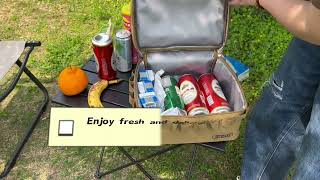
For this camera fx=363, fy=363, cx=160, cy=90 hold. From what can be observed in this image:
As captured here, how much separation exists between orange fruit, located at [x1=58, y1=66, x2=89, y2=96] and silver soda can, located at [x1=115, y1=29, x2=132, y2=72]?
0.73ft

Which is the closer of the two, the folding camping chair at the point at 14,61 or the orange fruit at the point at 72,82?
the orange fruit at the point at 72,82

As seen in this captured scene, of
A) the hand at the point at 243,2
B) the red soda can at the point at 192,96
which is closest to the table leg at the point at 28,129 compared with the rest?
the red soda can at the point at 192,96

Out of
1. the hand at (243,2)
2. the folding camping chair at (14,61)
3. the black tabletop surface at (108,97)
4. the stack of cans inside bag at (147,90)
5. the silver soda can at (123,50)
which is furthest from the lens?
the folding camping chair at (14,61)

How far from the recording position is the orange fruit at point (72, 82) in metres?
1.74

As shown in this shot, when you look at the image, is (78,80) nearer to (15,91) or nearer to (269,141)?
(269,141)

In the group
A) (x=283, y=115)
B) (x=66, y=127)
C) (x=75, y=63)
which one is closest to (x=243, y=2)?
(x=283, y=115)

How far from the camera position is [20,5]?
3658 millimetres

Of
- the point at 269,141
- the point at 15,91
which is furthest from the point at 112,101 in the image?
the point at 15,91

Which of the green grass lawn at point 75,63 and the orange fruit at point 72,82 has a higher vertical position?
the orange fruit at point 72,82

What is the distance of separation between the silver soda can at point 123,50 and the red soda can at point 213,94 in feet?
1.32

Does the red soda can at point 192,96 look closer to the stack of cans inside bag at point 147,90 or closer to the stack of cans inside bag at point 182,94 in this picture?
the stack of cans inside bag at point 182,94

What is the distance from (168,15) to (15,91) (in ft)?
5.21

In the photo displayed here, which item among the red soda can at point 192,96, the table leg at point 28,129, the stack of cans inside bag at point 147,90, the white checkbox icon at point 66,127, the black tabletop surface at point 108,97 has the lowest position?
the table leg at point 28,129

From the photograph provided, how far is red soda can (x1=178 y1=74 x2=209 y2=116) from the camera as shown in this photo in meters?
1.67
